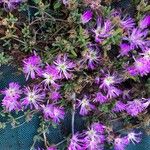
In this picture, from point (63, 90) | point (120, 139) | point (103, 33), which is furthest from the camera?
point (120, 139)

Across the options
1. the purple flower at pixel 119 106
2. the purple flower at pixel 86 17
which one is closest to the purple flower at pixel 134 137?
the purple flower at pixel 119 106

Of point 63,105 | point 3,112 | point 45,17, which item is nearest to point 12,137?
point 3,112

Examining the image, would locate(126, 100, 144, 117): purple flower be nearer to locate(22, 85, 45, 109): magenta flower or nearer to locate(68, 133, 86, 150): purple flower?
locate(68, 133, 86, 150): purple flower

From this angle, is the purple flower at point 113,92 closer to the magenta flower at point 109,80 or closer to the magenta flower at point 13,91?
the magenta flower at point 109,80

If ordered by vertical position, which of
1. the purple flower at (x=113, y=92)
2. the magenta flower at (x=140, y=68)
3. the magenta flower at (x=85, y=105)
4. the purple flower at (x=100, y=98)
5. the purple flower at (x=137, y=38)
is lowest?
the magenta flower at (x=85, y=105)

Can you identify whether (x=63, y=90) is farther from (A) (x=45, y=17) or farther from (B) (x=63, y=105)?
(A) (x=45, y=17)

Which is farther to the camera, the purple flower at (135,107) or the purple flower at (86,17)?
the purple flower at (135,107)
